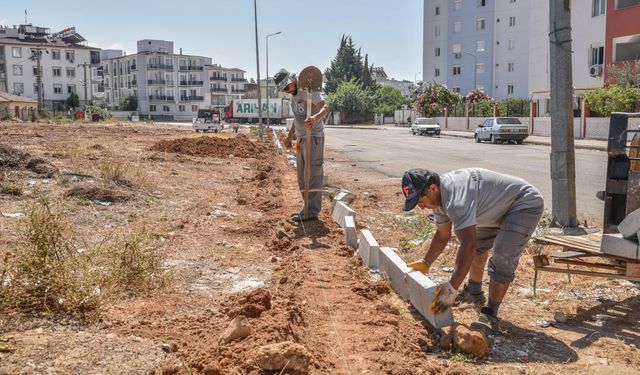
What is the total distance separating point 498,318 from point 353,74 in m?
91.5

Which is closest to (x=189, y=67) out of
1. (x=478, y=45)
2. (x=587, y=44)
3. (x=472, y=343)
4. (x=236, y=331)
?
(x=478, y=45)

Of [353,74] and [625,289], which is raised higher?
[353,74]

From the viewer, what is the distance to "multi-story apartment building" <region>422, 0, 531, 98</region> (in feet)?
218

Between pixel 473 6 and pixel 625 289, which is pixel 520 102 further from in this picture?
pixel 625 289

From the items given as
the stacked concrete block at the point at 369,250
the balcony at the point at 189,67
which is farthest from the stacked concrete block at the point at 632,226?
the balcony at the point at 189,67

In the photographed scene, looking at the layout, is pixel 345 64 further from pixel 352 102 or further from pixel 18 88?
pixel 18 88

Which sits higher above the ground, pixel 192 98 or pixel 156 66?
pixel 156 66

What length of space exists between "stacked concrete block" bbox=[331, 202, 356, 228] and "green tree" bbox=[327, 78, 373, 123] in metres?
73.3

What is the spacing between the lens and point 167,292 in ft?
17.5

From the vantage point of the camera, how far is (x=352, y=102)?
81.9m

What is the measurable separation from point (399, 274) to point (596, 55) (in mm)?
39193

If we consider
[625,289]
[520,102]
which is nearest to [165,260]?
[625,289]

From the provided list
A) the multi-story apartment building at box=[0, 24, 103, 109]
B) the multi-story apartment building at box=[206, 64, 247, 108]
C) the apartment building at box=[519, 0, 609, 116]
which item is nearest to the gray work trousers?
the apartment building at box=[519, 0, 609, 116]

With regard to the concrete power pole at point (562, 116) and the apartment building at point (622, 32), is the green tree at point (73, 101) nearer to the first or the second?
the apartment building at point (622, 32)
